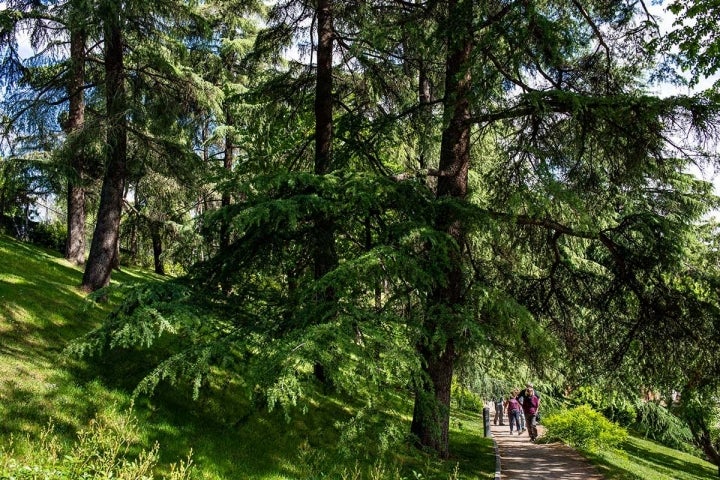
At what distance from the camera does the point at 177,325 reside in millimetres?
5887

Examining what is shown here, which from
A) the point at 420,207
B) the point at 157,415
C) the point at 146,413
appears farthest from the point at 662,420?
the point at 146,413

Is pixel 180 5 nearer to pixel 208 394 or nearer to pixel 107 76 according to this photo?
pixel 107 76

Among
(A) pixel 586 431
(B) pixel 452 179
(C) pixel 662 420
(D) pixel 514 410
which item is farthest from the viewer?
(C) pixel 662 420

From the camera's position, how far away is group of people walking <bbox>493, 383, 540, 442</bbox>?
46.6ft

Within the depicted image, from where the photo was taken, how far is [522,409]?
15.6m

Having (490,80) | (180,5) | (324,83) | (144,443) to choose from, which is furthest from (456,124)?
(180,5)

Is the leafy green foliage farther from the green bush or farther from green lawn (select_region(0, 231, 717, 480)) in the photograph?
green lawn (select_region(0, 231, 717, 480))

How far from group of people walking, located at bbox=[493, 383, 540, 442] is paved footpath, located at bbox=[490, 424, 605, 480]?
1.96ft

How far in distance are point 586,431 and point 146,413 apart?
11.0 meters

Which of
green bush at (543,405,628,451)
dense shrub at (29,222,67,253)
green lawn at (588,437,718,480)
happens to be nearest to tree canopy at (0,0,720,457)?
green bush at (543,405,628,451)

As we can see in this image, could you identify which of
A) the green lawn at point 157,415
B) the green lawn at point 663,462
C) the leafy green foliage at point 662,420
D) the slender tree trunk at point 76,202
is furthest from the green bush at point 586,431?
the slender tree trunk at point 76,202

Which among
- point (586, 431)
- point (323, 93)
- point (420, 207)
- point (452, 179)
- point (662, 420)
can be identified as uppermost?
point (323, 93)

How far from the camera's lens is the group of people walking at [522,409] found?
559 inches

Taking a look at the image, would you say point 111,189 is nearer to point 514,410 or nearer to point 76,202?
point 76,202
